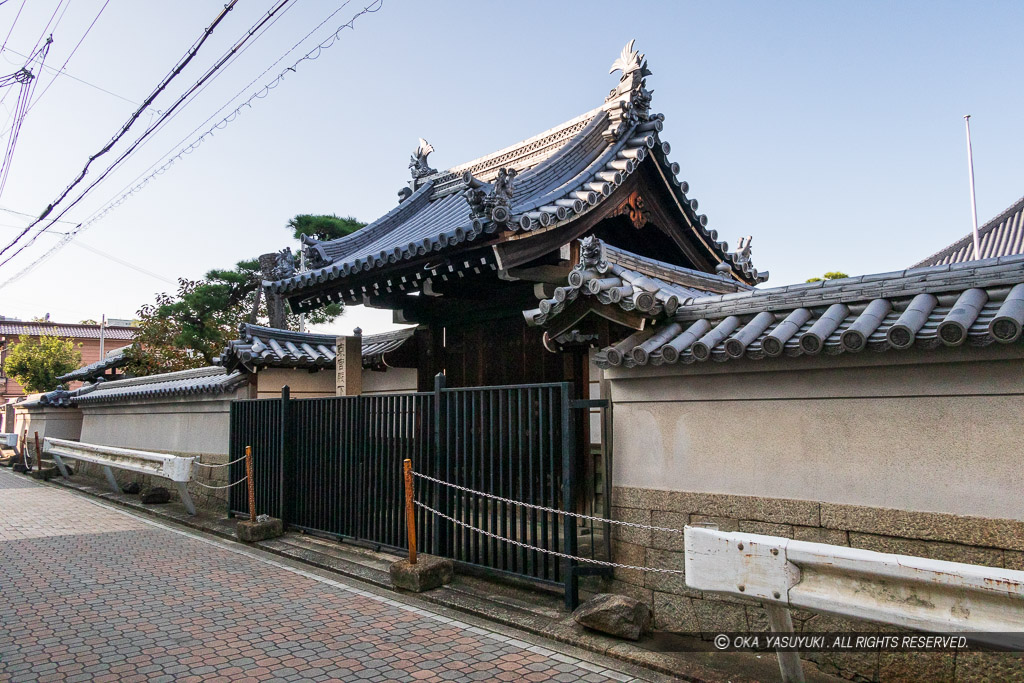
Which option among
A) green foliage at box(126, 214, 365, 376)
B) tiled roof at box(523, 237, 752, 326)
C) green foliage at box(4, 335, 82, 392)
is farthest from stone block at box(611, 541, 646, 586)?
green foliage at box(4, 335, 82, 392)

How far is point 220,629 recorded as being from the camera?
237 inches

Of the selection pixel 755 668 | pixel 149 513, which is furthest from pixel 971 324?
pixel 149 513

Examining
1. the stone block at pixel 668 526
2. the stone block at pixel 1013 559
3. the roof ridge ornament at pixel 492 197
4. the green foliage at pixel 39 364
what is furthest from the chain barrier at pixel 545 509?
the green foliage at pixel 39 364

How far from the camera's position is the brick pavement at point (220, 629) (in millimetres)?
5012

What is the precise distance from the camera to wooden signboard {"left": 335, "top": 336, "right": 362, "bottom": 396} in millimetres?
11789

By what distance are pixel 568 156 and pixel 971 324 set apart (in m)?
7.25

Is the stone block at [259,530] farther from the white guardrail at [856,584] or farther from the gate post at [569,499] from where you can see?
the white guardrail at [856,584]

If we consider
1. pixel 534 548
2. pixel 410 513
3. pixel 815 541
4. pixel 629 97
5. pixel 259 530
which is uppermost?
pixel 629 97

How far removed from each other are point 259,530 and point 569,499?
5808 mm

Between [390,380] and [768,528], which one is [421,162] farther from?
[768,528]

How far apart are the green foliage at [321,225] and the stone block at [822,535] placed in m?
22.8

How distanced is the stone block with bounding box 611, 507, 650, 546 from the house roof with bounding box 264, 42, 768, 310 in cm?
359

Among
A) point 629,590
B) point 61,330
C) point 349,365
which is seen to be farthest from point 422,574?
point 61,330

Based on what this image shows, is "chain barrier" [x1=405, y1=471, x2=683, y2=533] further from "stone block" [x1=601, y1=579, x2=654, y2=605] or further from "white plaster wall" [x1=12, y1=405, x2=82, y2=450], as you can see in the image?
"white plaster wall" [x1=12, y1=405, x2=82, y2=450]
